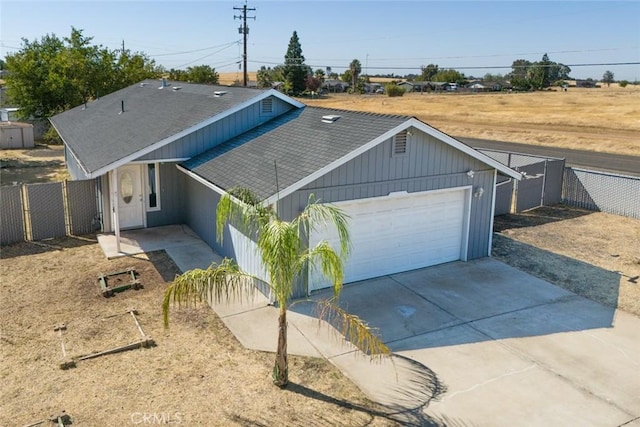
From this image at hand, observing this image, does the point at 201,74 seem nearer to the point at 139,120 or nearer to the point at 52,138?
the point at 52,138

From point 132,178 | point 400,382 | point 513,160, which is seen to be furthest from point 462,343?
point 513,160

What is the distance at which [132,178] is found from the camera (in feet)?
49.6

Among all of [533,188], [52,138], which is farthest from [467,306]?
[52,138]

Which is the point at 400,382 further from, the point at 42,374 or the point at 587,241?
the point at 587,241

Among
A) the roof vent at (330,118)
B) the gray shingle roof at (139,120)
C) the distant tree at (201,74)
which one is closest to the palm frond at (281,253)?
the roof vent at (330,118)

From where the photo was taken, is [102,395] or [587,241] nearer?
[102,395]

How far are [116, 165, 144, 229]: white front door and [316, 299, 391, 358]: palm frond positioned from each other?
7604mm

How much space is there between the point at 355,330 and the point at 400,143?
14.6ft

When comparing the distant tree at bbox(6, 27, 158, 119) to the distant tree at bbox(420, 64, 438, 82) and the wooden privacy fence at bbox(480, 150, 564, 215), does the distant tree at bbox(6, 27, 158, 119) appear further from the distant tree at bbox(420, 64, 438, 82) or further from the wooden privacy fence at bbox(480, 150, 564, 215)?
the distant tree at bbox(420, 64, 438, 82)

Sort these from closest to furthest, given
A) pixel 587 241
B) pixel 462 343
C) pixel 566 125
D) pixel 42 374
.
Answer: pixel 42 374 → pixel 462 343 → pixel 587 241 → pixel 566 125

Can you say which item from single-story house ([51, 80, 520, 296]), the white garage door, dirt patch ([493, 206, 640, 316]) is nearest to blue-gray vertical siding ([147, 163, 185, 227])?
single-story house ([51, 80, 520, 296])

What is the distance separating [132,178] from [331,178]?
279 inches

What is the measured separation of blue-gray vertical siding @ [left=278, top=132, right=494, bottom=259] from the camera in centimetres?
1090

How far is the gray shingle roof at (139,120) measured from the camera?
47.0 feet
